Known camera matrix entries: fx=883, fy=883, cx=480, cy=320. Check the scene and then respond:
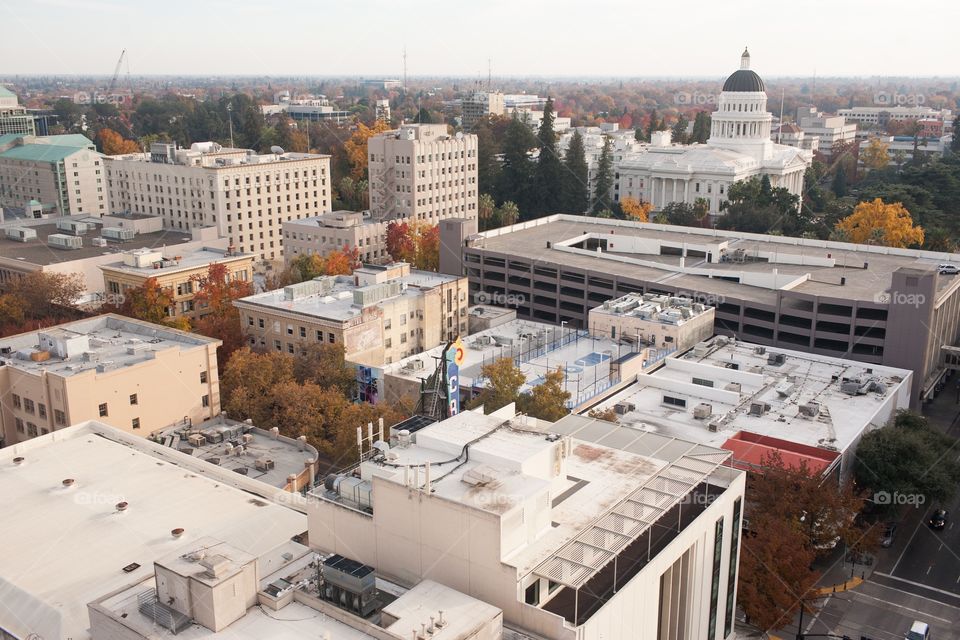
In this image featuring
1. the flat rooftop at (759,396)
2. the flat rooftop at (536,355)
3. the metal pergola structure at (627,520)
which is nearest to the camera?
the metal pergola structure at (627,520)

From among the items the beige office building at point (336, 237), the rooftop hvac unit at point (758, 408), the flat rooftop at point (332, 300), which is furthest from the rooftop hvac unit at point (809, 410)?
the beige office building at point (336, 237)

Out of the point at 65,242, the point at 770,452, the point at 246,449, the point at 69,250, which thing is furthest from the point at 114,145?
the point at 770,452

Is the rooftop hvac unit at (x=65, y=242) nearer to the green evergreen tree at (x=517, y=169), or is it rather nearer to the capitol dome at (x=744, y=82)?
the green evergreen tree at (x=517, y=169)

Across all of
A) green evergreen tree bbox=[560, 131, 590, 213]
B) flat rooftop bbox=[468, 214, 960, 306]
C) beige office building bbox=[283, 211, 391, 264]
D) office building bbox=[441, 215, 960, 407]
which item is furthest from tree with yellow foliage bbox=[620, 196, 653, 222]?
beige office building bbox=[283, 211, 391, 264]

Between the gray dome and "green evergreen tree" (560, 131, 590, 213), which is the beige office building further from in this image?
the gray dome

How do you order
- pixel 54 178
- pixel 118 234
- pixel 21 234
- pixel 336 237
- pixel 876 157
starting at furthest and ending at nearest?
pixel 876 157, pixel 54 178, pixel 336 237, pixel 118 234, pixel 21 234

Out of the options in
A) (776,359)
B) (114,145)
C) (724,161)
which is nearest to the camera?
(776,359)

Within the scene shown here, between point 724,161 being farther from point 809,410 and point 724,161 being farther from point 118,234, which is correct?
point 809,410
